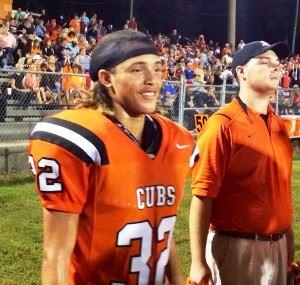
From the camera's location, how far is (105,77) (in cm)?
230

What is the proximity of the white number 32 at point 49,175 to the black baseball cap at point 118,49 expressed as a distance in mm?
452

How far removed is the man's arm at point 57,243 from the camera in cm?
205

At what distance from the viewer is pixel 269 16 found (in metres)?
36.0

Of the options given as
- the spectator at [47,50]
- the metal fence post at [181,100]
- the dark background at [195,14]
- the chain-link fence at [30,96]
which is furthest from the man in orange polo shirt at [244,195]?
the dark background at [195,14]

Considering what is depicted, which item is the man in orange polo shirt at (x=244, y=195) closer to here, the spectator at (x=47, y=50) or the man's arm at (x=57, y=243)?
the man's arm at (x=57, y=243)

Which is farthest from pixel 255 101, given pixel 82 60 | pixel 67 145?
pixel 82 60

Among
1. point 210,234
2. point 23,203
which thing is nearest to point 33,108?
point 23,203

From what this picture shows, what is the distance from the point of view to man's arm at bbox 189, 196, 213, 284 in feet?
10.2

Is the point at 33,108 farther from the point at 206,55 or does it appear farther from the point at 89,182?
the point at 206,55

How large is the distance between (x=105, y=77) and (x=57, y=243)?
0.64 metres

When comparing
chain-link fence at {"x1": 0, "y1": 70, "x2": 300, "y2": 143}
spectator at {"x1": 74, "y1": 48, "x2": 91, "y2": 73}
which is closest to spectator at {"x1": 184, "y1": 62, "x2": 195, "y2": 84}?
spectator at {"x1": 74, "y1": 48, "x2": 91, "y2": 73}

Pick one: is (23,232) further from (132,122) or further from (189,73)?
(189,73)

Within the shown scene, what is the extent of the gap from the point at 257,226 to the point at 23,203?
5.17 metres

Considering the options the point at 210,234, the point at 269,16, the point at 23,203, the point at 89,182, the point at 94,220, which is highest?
the point at 269,16
